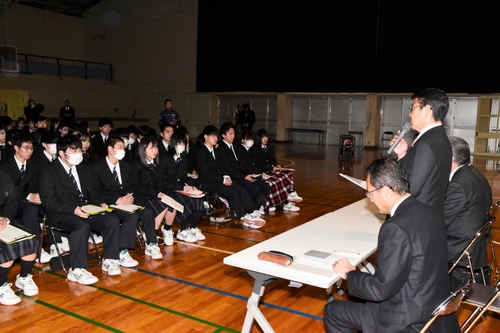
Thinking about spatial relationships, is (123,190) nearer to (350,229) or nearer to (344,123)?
(350,229)

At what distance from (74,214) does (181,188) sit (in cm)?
166

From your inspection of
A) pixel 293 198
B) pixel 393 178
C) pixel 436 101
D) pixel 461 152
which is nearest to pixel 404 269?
pixel 393 178

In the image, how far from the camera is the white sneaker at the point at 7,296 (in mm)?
3568

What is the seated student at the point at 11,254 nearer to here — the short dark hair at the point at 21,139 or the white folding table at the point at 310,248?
the short dark hair at the point at 21,139

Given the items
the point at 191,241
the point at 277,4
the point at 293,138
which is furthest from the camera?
the point at 293,138

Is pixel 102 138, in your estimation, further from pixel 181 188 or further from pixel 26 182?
pixel 26 182

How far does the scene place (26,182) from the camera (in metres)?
4.91

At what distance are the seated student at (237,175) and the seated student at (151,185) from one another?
1.47 meters

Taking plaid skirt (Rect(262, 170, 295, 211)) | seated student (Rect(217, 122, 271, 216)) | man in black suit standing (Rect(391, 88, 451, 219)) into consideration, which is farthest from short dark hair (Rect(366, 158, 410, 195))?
plaid skirt (Rect(262, 170, 295, 211))

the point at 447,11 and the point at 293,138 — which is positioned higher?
the point at 447,11

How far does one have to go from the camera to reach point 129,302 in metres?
3.68

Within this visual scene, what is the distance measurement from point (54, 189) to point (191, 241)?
1.77 meters

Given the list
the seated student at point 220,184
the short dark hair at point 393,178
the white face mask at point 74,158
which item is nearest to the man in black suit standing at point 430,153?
the short dark hair at point 393,178

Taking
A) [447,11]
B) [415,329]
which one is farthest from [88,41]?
[415,329]
